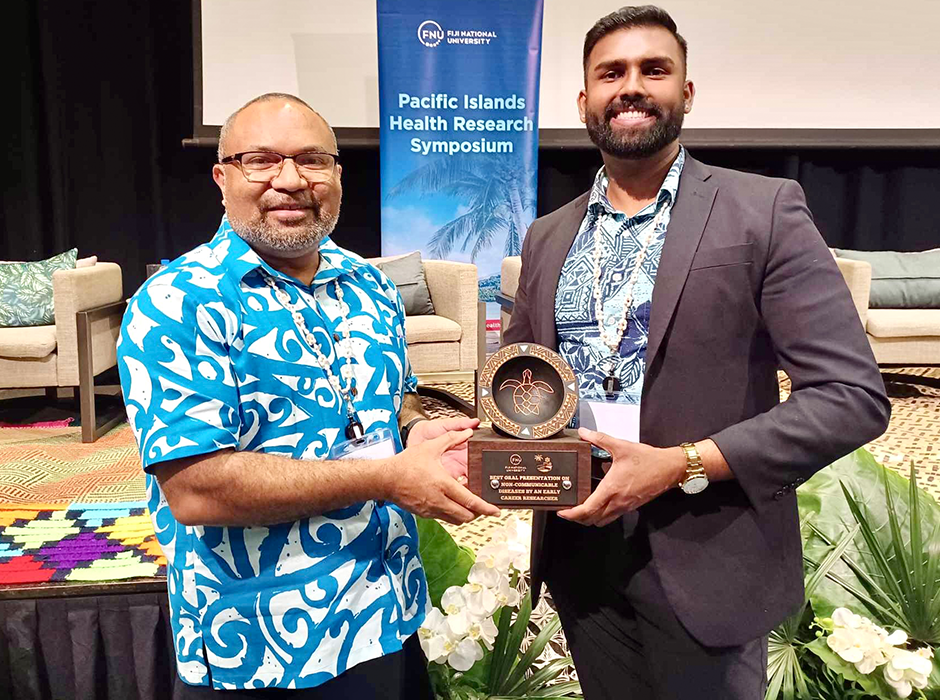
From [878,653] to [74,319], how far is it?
4064 mm

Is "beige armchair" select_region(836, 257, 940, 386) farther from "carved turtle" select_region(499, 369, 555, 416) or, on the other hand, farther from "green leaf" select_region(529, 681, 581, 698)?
"carved turtle" select_region(499, 369, 555, 416)

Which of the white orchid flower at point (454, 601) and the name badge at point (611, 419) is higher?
the name badge at point (611, 419)

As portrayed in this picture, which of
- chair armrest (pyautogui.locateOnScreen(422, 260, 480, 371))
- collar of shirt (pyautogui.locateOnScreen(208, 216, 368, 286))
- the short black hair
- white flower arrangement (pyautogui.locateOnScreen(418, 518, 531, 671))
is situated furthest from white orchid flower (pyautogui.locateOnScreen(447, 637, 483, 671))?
chair armrest (pyautogui.locateOnScreen(422, 260, 480, 371))

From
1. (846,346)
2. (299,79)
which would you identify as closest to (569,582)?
(846,346)

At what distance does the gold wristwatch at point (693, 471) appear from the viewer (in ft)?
3.62

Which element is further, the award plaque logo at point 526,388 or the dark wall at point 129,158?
the dark wall at point 129,158

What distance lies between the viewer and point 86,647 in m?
1.81

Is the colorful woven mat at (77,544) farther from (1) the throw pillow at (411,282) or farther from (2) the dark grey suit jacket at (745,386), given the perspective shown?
(1) the throw pillow at (411,282)

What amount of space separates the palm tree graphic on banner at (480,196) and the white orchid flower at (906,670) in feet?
13.6

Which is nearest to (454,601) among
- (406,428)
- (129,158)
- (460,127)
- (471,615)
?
(471,615)

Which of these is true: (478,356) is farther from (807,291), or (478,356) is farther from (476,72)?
(807,291)

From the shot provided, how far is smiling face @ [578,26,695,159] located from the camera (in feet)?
4.03

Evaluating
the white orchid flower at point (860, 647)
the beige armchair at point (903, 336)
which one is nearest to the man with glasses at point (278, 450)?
the white orchid flower at point (860, 647)

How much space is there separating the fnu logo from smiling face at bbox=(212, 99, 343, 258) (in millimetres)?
4245
